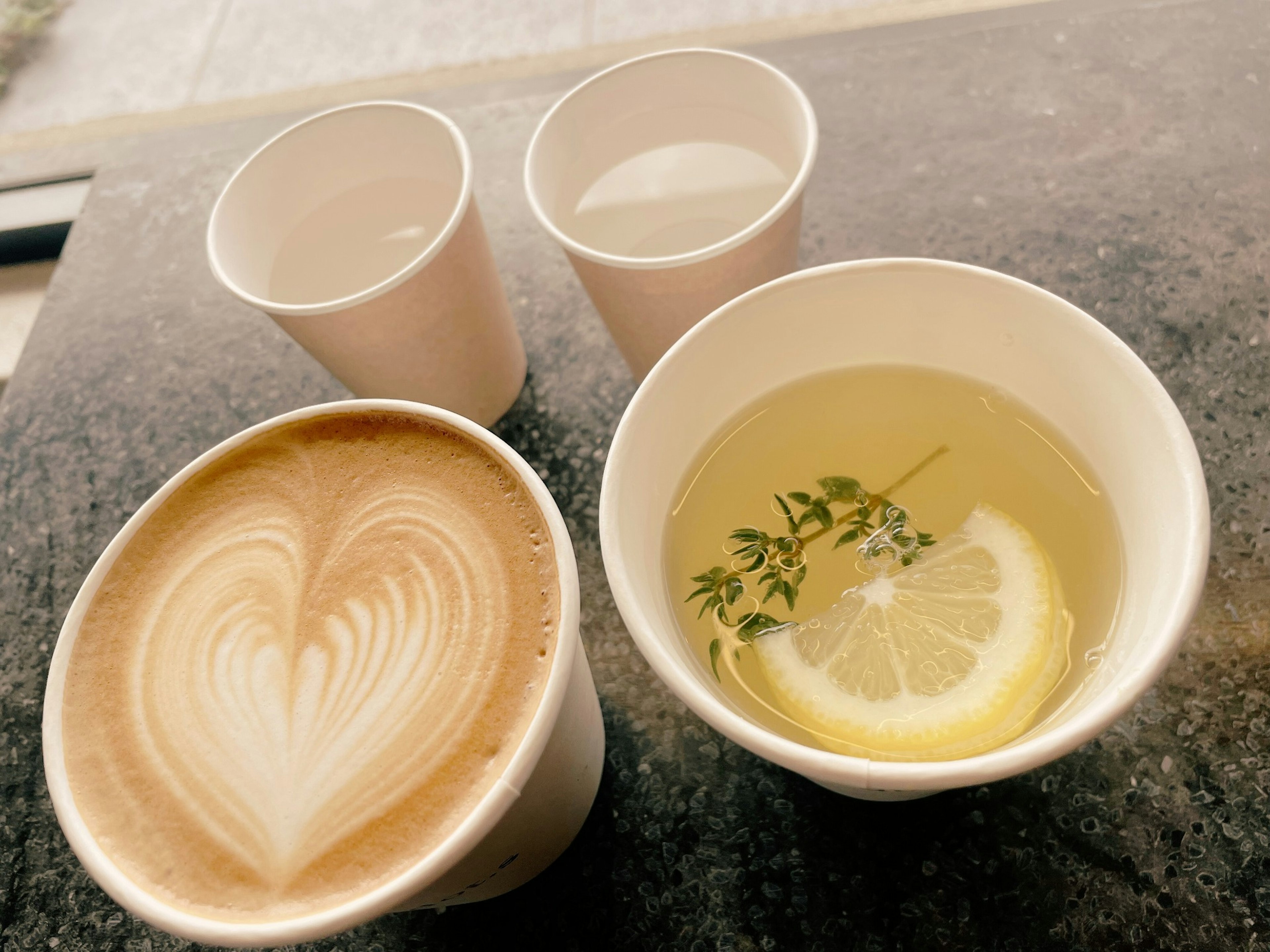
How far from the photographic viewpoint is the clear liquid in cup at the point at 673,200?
0.92 metres

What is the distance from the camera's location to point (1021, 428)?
698mm

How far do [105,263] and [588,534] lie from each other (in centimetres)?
90

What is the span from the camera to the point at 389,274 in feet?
3.21

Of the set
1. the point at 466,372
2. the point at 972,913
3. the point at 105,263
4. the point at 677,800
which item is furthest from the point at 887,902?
the point at 105,263

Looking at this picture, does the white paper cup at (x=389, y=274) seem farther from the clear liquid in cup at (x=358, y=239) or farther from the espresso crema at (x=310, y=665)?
the espresso crema at (x=310, y=665)

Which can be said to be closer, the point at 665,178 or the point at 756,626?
the point at 756,626

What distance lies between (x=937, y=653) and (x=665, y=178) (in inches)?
24.1

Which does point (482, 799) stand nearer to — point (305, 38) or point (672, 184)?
point (672, 184)

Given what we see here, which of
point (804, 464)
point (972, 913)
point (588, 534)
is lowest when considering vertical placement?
point (972, 913)

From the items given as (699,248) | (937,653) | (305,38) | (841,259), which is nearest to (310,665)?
(937,653)

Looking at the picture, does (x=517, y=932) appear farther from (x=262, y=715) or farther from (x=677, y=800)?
(x=262, y=715)

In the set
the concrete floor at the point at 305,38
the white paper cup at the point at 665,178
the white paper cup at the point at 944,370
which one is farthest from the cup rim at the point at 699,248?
the concrete floor at the point at 305,38

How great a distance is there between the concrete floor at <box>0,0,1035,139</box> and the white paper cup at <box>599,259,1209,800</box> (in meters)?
0.81

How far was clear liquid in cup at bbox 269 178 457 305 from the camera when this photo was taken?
0.97 m
